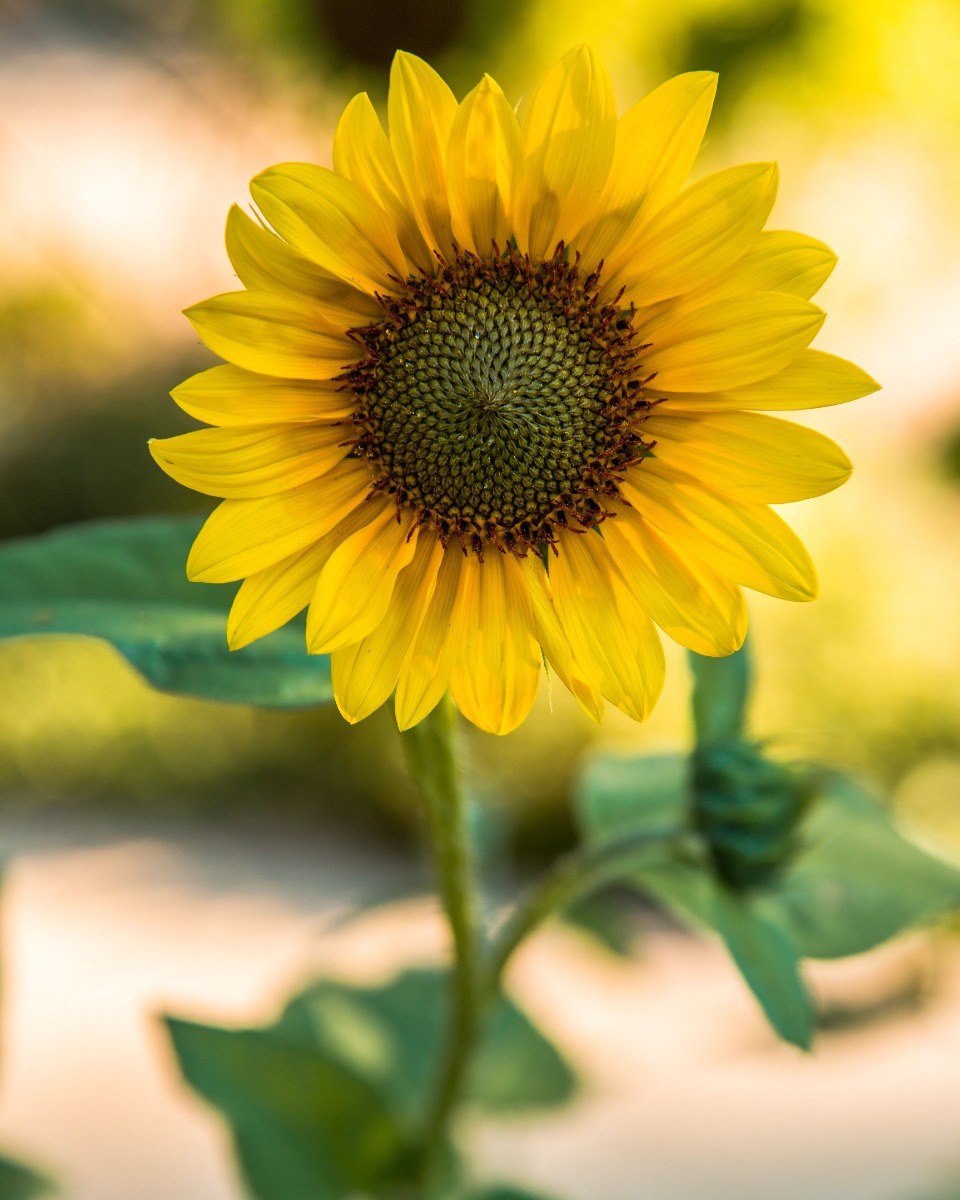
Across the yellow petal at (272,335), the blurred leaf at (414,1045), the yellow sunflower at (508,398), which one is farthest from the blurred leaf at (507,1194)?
the yellow petal at (272,335)

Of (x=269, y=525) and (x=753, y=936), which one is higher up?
(x=269, y=525)

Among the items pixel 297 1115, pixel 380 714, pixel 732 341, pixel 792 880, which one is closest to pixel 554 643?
pixel 732 341

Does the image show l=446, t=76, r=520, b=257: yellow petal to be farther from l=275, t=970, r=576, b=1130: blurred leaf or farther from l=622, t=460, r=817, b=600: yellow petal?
l=275, t=970, r=576, b=1130: blurred leaf

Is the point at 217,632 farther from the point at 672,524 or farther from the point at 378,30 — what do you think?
the point at 378,30

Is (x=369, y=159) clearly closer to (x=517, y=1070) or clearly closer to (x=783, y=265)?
(x=783, y=265)

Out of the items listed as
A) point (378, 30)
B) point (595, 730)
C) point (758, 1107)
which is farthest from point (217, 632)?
point (378, 30)
